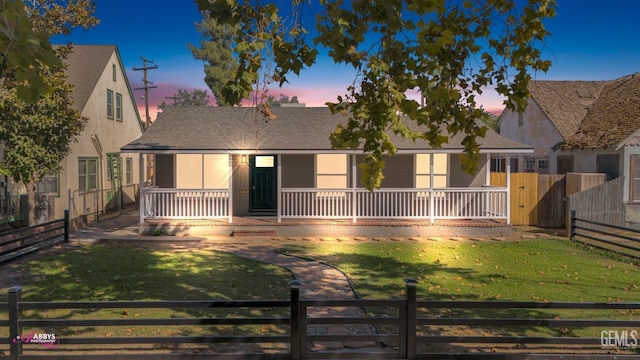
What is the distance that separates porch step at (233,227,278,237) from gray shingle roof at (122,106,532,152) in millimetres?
2949

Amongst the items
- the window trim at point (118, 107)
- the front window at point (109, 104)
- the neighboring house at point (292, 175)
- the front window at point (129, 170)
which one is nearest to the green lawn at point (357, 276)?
the neighboring house at point (292, 175)

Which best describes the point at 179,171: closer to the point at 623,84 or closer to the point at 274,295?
the point at 274,295

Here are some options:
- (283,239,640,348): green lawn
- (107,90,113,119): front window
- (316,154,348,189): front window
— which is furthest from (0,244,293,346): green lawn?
(107,90,113,119): front window

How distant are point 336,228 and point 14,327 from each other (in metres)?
11.5

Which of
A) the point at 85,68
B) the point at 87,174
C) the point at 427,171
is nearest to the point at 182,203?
the point at 87,174

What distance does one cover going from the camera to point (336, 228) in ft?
51.7

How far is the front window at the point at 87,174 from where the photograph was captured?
19.3 m

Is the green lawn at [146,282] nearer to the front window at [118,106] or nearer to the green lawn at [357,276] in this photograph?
the green lawn at [357,276]

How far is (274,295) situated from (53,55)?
235 inches

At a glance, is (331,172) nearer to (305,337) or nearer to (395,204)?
(395,204)

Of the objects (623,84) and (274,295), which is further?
(623,84)

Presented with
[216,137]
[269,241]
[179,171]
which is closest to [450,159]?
[269,241]

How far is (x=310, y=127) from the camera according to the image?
18.4m

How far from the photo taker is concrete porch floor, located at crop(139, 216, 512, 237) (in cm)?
1554
